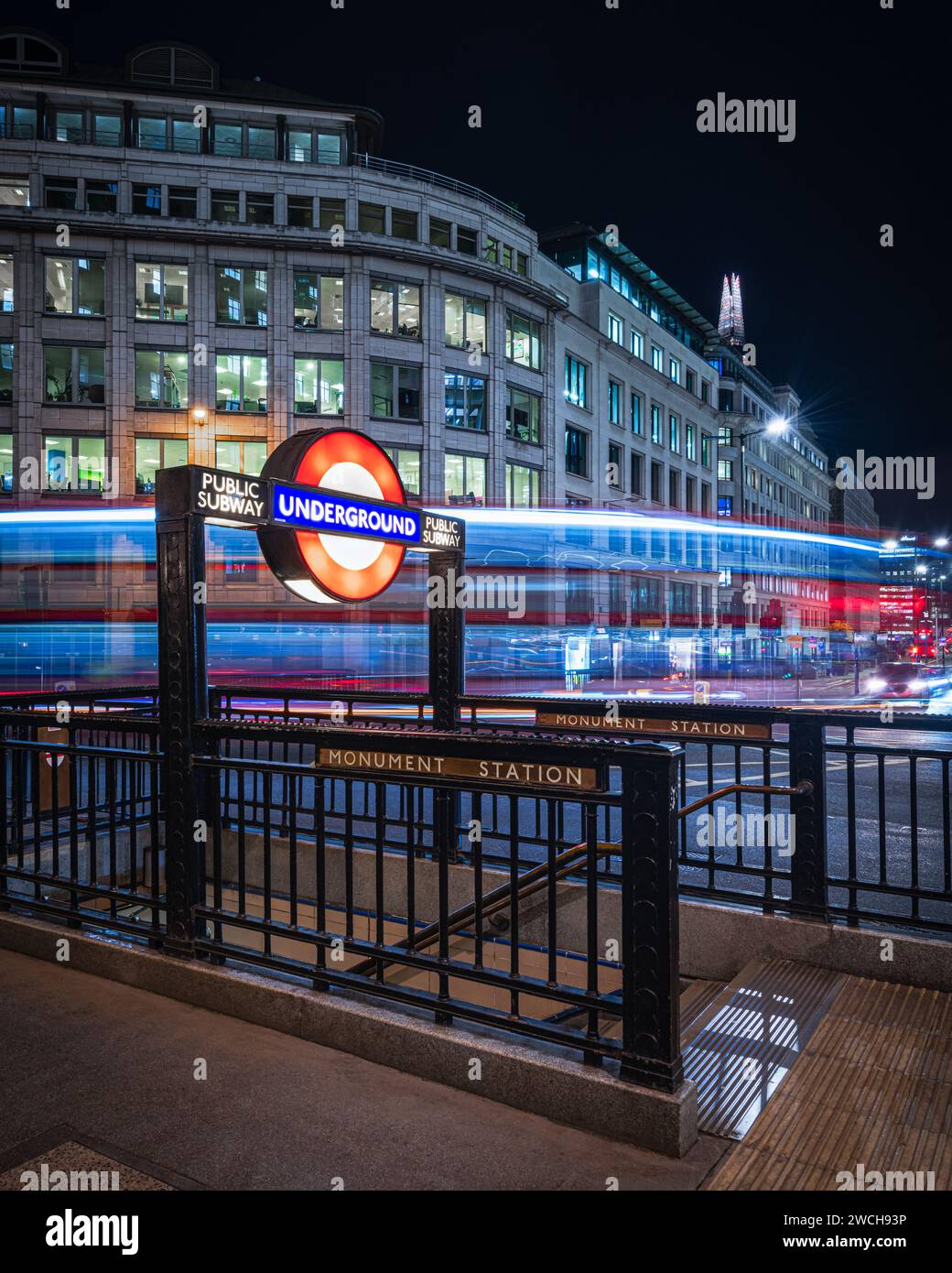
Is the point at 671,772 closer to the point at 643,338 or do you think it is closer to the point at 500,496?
the point at 500,496

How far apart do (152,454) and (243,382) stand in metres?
4.89

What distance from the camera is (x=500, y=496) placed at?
40031 millimetres

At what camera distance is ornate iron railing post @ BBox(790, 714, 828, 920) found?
5.45 m

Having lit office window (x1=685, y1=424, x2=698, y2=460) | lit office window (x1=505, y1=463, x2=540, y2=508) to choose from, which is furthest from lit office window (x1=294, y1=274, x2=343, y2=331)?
lit office window (x1=685, y1=424, x2=698, y2=460)

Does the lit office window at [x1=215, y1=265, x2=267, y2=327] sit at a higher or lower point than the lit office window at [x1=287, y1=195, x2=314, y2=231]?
lower

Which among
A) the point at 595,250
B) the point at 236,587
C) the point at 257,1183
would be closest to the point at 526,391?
the point at 595,250

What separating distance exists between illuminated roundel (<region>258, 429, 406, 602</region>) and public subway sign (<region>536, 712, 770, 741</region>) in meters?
1.89

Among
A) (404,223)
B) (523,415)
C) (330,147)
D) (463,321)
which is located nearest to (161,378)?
(404,223)

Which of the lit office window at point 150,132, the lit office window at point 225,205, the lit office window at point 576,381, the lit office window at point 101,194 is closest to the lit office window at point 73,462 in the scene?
the lit office window at point 101,194

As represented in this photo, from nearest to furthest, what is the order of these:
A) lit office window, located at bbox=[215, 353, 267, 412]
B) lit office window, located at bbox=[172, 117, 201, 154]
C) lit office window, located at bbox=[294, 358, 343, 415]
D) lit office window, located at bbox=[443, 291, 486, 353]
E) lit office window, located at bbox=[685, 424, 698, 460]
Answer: lit office window, located at bbox=[215, 353, 267, 412]
lit office window, located at bbox=[294, 358, 343, 415]
lit office window, located at bbox=[172, 117, 201, 154]
lit office window, located at bbox=[443, 291, 486, 353]
lit office window, located at bbox=[685, 424, 698, 460]

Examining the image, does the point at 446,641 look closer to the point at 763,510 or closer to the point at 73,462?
the point at 73,462

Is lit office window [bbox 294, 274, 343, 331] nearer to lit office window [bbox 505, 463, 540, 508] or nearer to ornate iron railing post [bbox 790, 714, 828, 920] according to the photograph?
lit office window [bbox 505, 463, 540, 508]

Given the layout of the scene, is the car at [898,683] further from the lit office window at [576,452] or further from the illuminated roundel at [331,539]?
the illuminated roundel at [331,539]

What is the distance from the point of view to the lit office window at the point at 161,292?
116ft
